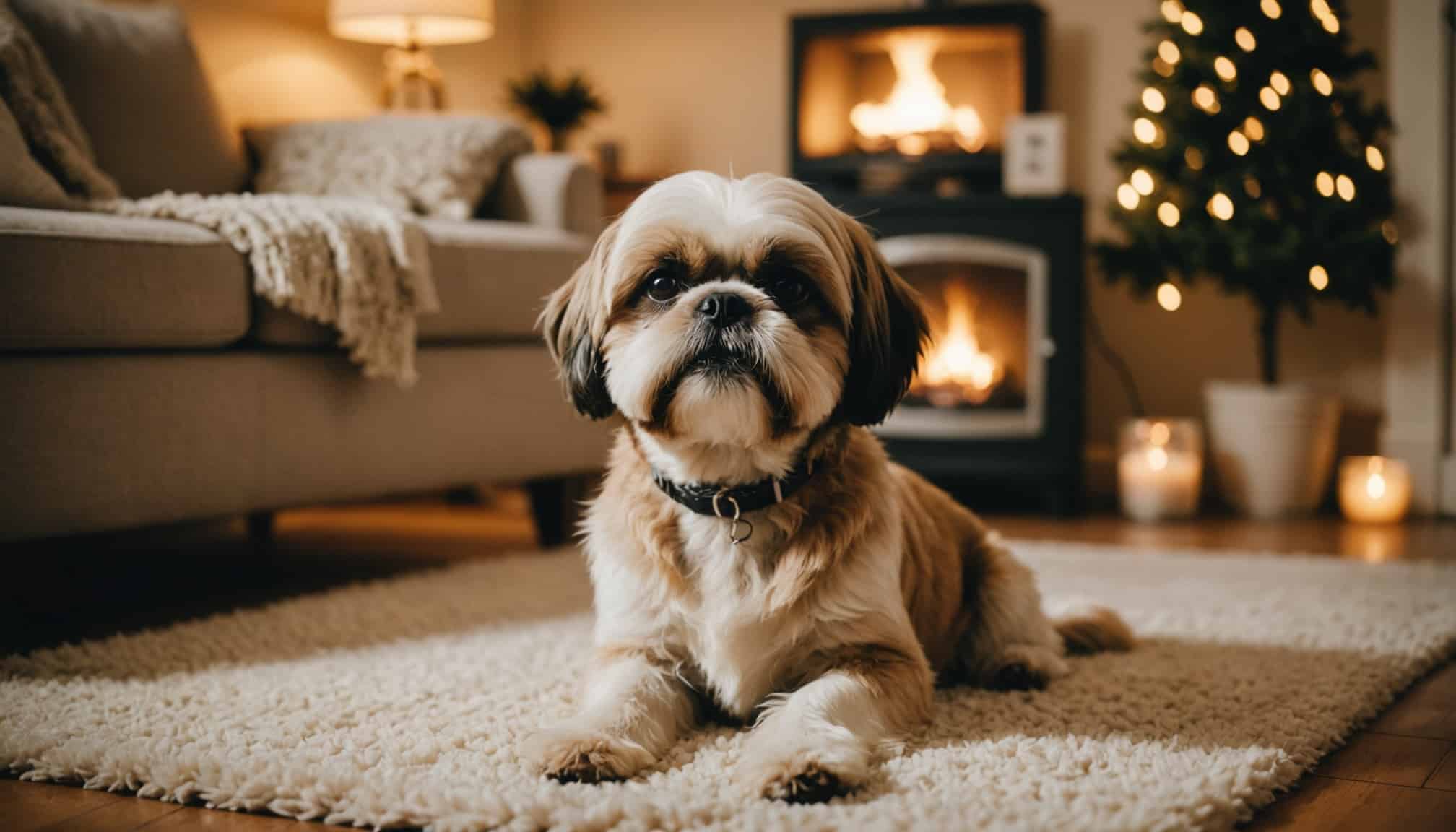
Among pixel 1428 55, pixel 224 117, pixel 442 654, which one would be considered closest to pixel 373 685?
pixel 442 654

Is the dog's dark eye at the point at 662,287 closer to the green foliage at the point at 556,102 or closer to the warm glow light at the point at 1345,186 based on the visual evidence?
the warm glow light at the point at 1345,186

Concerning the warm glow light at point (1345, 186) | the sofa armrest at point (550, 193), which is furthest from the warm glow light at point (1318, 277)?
the sofa armrest at point (550, 193)

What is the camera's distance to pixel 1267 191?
11.6 ft

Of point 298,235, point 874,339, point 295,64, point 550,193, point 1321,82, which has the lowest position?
point 874,339

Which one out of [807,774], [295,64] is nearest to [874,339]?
[807,774]

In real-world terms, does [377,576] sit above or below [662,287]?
below

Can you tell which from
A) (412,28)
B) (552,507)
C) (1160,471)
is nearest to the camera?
(552,507)

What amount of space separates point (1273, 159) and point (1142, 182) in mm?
392

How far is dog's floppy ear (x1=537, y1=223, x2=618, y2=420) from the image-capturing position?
1.48 meters

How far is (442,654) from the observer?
1905mm

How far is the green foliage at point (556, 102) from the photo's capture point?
4372 millimetres

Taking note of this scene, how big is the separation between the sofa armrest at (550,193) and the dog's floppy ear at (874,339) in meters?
1.59

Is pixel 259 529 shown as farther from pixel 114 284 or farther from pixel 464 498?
pixel 464 498

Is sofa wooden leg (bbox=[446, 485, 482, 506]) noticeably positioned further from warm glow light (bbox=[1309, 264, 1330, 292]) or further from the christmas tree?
warm glow light (bbox=[1309, 264, 1330, 292])
